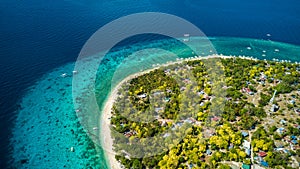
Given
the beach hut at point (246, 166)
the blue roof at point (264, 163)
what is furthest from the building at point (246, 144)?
the beach hut at point (246, 166)

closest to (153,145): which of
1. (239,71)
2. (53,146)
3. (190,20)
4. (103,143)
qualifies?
(103,143)

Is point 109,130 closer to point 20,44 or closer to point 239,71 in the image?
point 239,71

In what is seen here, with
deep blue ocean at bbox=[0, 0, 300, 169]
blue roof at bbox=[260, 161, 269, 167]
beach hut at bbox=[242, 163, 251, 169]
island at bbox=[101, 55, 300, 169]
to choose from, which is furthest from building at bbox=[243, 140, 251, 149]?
deep blue ocean at bbox=[0, 0, 300, 169]

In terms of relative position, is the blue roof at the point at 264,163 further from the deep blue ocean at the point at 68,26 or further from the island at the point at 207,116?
the deep blue ocean at the point at 68,26

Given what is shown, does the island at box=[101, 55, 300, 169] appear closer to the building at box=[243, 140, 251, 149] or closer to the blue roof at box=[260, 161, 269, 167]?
the blue roof at box=[260, 161, 269, 167]

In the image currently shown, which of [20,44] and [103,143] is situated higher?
[20,44]

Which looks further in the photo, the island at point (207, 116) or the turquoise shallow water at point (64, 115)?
the turquoise shallow water at point (64, 115)
